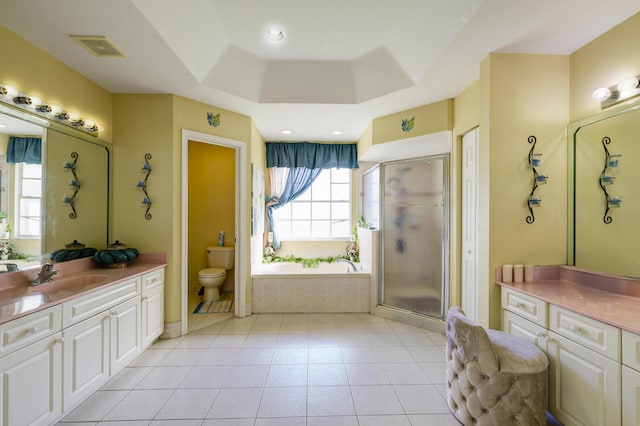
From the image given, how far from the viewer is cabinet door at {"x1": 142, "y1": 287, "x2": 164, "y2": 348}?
243 centimetres

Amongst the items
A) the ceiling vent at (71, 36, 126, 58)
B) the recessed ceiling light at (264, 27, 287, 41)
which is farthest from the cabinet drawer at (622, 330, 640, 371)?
the ceiling vent at (71, 36, 126, 58)

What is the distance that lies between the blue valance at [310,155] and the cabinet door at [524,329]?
10.0 ft

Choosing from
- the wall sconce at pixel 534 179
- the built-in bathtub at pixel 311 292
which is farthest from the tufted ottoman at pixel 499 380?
the built-in bathtub at pixel 311 292

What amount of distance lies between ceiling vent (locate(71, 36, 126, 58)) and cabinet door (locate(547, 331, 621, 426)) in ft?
11.7

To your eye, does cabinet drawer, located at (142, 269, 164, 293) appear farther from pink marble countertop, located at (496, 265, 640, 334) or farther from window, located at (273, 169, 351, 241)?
pink marble countertop, located at (496, 265, 640, 334)

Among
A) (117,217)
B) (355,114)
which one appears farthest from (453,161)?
(117,217)

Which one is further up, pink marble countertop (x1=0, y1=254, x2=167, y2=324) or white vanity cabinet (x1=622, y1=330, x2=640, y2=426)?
pink marble countertop (x1=0, y1=254, x2=167, y2=324)

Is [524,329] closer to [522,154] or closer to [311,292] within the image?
[522,154]

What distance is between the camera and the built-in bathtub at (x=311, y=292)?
3.50 meters

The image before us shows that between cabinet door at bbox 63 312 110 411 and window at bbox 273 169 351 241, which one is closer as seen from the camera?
cabinet door at bbox 63 312 110 411

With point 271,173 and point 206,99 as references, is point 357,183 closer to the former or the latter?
point 271,173

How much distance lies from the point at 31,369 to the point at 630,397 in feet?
9.81

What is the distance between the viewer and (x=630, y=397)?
1212 mm

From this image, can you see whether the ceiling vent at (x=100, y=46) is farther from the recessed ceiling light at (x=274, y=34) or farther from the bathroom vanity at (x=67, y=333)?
the bathroom vanity at (x=67, y=333)
